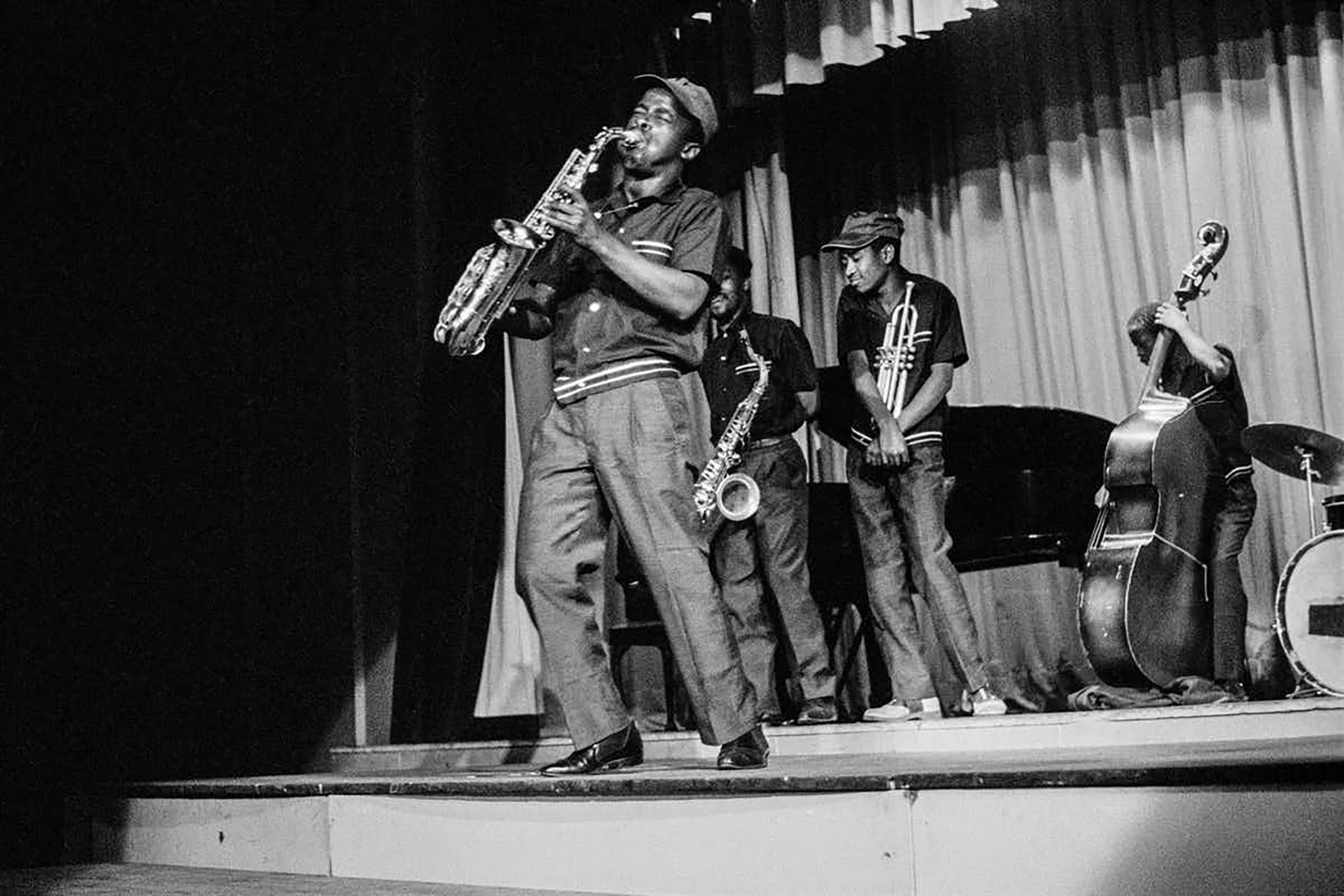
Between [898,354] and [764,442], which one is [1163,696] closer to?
[898,354]

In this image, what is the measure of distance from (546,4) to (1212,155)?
110 inches

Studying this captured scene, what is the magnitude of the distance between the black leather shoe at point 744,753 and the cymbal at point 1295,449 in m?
2.32

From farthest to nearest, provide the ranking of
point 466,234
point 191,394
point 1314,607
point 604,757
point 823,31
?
point 823,31 < point 466,234 < point 191,394 < point 1314,607 < point 604,757

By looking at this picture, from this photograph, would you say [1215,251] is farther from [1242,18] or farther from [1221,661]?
[1242,18]

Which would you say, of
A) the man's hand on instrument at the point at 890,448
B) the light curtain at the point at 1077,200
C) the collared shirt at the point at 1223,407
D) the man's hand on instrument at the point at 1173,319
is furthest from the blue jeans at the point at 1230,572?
the light curtain at the point at 1077,200

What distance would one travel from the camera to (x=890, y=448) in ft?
16.3

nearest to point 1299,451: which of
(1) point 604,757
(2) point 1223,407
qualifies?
(2) point 1223,407

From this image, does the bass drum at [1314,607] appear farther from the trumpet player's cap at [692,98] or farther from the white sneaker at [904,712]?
the trumpet player's cap at [692,98]

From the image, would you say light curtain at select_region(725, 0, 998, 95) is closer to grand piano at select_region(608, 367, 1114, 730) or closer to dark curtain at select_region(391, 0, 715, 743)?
dark curtain at select_region(391, 0, 715, 743)

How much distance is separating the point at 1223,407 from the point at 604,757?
2600 millimetres

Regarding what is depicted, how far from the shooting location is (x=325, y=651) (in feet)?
17.3

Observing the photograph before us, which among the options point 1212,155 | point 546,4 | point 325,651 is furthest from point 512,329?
point 1212,155

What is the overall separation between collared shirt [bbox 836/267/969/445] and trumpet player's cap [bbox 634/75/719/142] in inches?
76.6

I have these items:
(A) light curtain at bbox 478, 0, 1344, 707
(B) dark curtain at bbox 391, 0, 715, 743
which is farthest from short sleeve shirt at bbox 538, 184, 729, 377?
(A) light curtain at bbox 478, 0, 1344, 707
